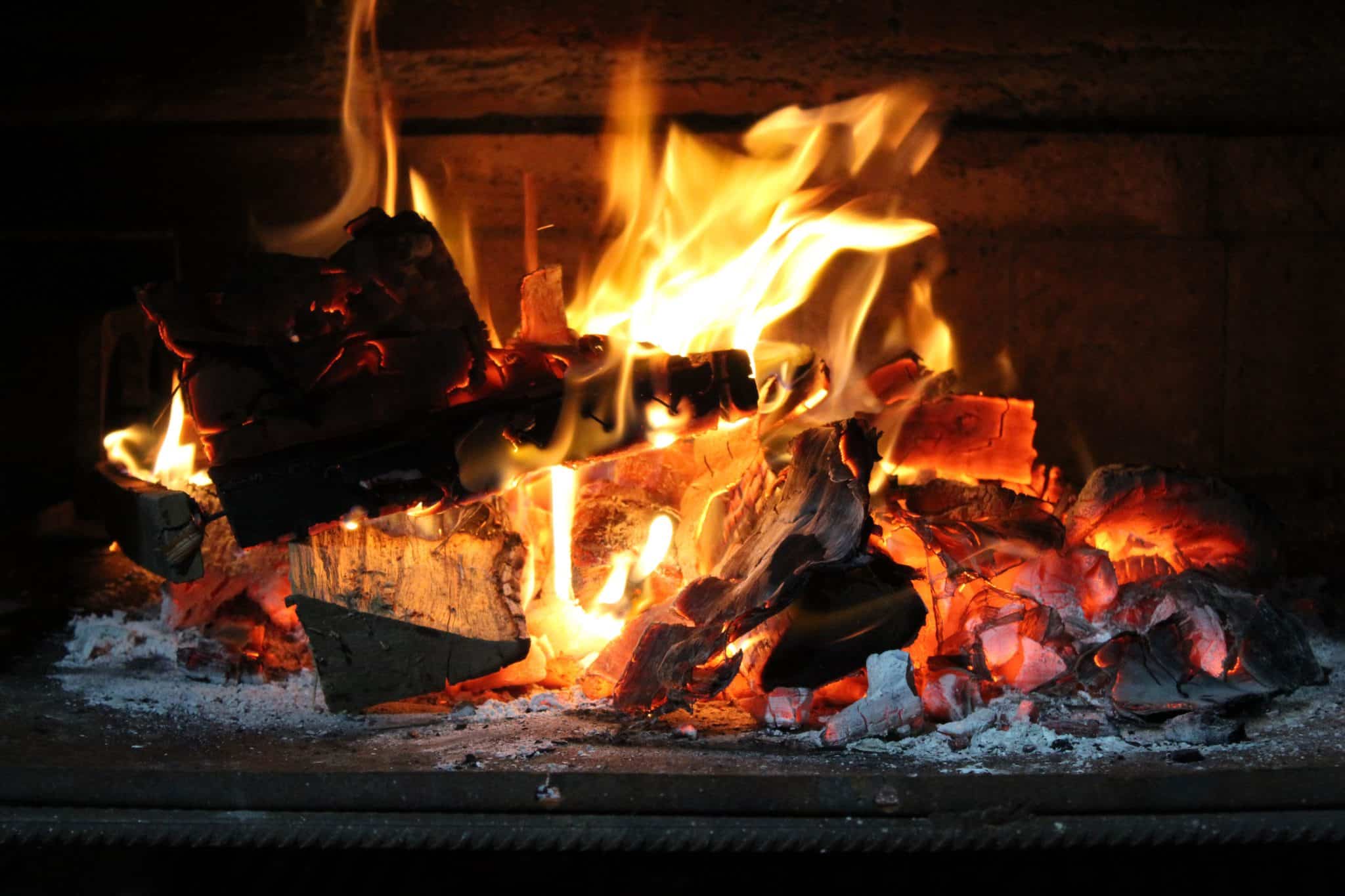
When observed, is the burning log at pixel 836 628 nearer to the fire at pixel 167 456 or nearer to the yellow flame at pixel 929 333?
the yellow flame at pixel 929 333

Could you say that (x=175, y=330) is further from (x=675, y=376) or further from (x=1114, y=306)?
(x=1114, y=306)

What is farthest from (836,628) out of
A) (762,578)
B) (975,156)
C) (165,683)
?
(975,156)

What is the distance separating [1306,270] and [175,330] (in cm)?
285

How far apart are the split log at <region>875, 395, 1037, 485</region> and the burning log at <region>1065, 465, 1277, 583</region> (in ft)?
1.06

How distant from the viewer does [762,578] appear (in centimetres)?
220

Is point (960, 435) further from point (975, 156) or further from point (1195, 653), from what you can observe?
point (1195, 653)

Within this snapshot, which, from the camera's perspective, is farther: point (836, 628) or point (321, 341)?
point (321, 341)

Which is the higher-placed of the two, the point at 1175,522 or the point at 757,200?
the point at 757,200

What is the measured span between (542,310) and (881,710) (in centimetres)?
118

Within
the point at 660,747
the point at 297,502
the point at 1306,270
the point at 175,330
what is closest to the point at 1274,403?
the point at 1306,270

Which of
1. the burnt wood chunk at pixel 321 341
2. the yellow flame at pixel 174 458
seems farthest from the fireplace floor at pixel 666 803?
the yellow flame at pixel 174 458

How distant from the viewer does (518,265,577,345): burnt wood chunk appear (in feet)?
8.59

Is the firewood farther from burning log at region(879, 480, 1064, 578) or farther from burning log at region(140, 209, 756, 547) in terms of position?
burning log at region(140, 209, 756, 547)

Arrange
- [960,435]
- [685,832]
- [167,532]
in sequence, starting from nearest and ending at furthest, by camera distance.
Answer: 1. [685,832]
2. [167,532]
3. [960,435]
